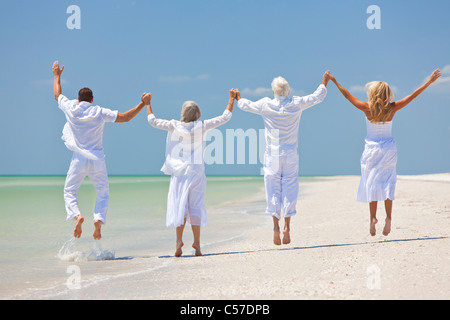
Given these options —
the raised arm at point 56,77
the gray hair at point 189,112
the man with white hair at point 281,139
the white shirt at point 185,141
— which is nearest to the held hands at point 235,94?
the man with white hair at point 281,139

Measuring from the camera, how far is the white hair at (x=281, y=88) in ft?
22.5

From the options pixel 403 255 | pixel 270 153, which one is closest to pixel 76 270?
pixel 270 153

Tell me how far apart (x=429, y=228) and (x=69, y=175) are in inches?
218

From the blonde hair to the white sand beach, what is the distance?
5.69 ft

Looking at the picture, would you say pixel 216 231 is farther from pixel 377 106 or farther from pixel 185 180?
pixel 377 106

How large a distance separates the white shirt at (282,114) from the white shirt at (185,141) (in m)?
0.62

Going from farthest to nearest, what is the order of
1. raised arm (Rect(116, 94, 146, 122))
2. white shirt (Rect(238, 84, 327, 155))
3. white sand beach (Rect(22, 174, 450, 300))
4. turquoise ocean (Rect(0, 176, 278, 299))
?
1. white shirt (Rect(238, 84, 327, 155))
2. raised arm (Rect(116, 94, 146, 122))
3. turquoise ocean (Rect(0, 176, 278, 299))
4. white sand beach (Rect(22, 174, 450, 300))

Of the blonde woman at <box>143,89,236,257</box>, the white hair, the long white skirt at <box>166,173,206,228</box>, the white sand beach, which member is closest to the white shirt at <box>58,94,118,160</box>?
the blonde woman at <box>143,89,236,257</box>

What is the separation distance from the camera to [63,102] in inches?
262

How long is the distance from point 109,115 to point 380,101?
376 centimetres

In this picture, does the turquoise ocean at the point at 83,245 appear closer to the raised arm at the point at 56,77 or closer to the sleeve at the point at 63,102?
the sleeve at the point at 63,102

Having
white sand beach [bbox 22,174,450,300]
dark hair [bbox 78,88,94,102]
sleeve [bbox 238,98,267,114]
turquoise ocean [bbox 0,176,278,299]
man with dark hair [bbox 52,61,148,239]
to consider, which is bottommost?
turquoise ocean [bbox 0,176,278,299]

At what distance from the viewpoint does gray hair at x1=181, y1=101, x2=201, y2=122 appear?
635cm

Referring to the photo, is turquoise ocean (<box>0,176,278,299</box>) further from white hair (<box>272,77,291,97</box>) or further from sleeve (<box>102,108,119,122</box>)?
white hair (<box>272,77,291,97</box>)
